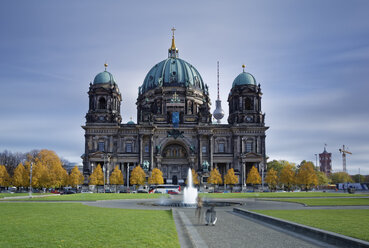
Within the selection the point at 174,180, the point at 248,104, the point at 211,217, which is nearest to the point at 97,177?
the point at 174,180

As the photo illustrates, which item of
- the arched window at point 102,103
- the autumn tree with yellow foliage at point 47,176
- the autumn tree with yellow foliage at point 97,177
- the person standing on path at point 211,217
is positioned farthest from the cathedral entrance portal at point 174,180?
the person standing on path at point 211,217

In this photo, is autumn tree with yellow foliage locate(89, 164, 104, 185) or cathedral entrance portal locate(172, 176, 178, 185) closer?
autumn tree with yellow foliage locate(89, 164, 104, 185)

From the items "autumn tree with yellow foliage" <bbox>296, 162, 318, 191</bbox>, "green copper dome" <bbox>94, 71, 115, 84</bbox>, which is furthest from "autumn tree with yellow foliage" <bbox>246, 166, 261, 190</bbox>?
"green copper dome" <bbox>94, 71, 115, 84</bbox>

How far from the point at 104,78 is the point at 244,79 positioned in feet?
134

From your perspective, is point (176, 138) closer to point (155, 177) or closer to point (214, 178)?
point (155, 177)

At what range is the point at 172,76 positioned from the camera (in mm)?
115688

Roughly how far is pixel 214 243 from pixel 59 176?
74984mm

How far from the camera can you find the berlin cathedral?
98.1 m

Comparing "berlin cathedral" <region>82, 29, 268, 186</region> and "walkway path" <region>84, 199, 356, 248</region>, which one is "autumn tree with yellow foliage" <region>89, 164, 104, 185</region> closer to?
"berlin cathedral" <region>82, 29, 268, 186</region>

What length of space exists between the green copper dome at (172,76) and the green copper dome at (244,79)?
55.7ft

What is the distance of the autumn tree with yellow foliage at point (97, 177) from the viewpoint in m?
90.2

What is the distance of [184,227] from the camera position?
18609 millimetres

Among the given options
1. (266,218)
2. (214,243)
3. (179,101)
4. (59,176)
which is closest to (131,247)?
(214,243)

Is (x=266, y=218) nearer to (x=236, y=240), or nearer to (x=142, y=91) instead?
(x=236, y=240)
